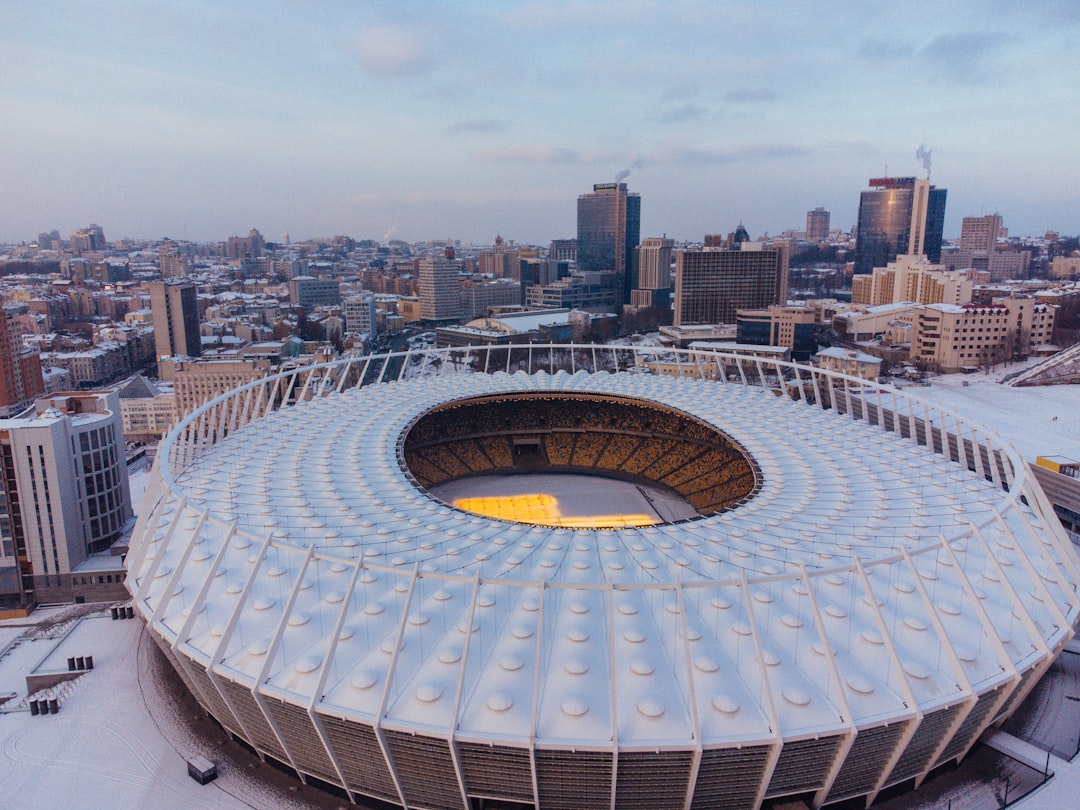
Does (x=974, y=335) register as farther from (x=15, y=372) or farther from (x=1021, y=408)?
(x=15, y=372)

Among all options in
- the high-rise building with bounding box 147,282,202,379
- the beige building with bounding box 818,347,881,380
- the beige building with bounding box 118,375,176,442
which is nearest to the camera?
the beige building with bounding box 118,375,176,442

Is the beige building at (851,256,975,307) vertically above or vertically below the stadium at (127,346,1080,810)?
above

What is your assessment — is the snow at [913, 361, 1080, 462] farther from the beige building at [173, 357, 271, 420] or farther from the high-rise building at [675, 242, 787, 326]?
the beige building at [173, 357, 271, 420]

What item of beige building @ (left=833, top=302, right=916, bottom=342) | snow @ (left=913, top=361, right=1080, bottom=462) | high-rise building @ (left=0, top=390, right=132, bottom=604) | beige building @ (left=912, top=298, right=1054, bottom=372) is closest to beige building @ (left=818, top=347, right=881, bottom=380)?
snow @ (left=913, top=361, right=1080, bottom=462)

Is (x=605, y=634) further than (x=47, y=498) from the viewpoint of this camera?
No

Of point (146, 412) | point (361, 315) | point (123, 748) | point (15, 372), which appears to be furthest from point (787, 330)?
point (15, 372)

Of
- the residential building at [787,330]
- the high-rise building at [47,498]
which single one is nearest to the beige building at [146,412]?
the high-rise building at [47,498]

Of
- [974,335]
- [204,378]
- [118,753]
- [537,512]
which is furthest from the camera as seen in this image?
[974,335]

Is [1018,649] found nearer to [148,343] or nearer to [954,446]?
[954,446]
